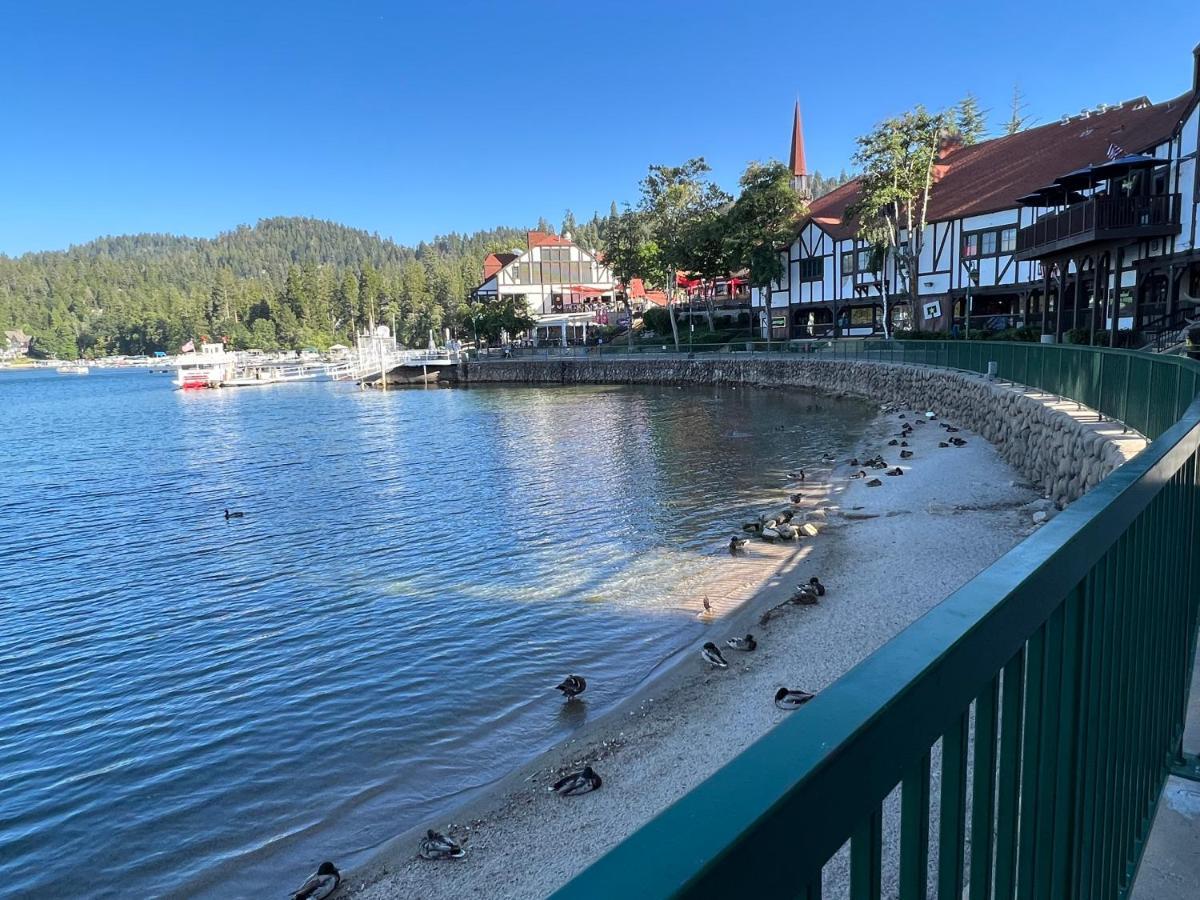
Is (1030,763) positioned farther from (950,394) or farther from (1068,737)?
(950,394)

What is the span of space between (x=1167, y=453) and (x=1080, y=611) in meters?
1.34

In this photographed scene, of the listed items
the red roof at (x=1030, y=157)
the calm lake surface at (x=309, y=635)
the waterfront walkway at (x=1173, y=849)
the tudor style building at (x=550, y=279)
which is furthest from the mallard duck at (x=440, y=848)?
the tudor style building at (x=550, y=279)

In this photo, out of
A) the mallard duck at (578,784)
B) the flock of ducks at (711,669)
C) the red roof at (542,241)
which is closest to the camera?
the flock of ducks at (711,669)

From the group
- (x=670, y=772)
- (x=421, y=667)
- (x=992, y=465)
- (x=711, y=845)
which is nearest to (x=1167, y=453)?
(x=711, y=845)

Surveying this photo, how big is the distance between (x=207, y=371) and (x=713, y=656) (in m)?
91.9

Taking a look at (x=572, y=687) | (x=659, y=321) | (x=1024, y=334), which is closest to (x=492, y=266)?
(x=659, y=321)

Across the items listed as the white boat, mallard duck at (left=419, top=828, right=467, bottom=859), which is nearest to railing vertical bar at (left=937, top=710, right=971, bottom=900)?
mallard duck at (left=419, top=828, right=467, bottom=859)

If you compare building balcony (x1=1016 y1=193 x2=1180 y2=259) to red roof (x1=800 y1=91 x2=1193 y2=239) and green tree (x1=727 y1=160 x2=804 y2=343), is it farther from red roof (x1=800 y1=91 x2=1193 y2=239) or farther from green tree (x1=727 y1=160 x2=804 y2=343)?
green tree (x1=727 y1=160 x2=804 y2=343)

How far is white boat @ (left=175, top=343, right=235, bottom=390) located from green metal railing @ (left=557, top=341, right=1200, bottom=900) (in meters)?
96.4

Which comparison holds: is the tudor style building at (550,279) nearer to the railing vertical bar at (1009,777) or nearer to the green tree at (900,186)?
the green tree at (900,186)

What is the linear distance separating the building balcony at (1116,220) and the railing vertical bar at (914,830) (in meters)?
27.3

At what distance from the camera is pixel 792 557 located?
14.7 metres

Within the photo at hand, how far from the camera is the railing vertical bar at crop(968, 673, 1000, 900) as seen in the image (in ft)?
5.01

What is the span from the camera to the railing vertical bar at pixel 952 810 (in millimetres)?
1407
